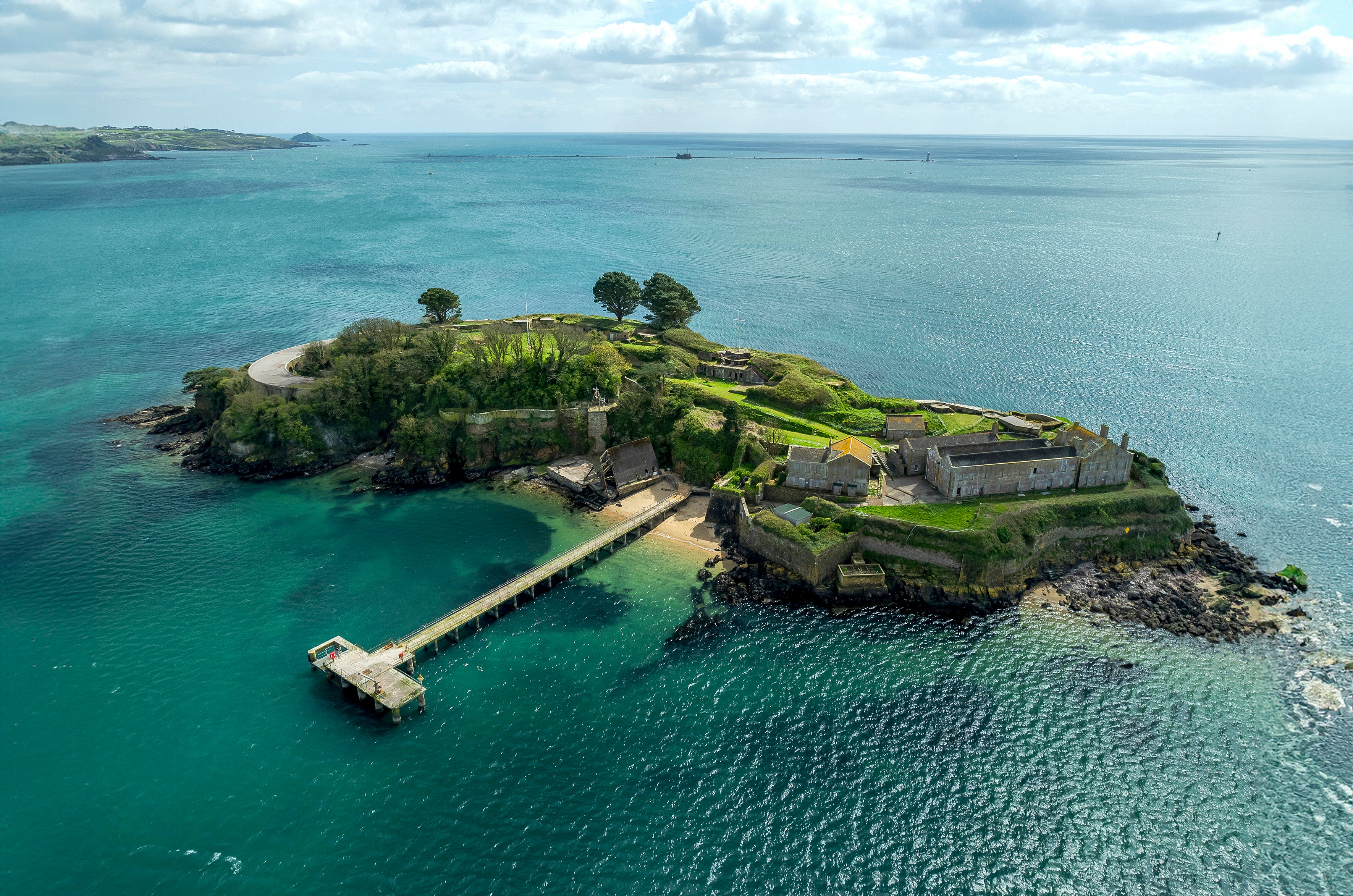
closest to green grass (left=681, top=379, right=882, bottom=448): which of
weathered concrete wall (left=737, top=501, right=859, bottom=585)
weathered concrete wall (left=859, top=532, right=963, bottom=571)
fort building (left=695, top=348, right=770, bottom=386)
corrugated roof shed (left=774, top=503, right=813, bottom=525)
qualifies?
fort building (left=695, top=348, right=770, bottom=386)

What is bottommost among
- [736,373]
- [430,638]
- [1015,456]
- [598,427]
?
[430,638]

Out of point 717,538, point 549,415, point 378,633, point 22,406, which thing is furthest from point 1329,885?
point 22,406

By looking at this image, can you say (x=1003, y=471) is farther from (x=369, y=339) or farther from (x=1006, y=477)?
(x=369, y=339)

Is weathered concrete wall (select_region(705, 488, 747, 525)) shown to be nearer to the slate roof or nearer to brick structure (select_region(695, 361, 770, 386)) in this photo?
the slate roof

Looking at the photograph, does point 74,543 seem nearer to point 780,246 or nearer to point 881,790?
point 881,790

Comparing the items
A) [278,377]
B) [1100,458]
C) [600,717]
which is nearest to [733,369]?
[1100,458]

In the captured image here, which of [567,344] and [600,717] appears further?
[567,344]

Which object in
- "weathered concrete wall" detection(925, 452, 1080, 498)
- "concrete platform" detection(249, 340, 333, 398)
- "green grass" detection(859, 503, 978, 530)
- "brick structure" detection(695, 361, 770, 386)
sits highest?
"concrete platform" detection(249, 340, 333, 398)
